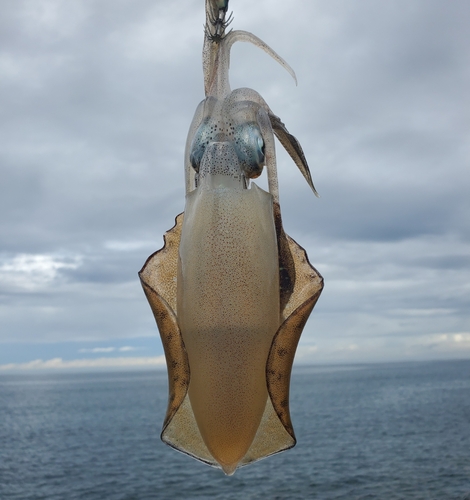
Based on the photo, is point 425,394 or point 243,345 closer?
point 243,345

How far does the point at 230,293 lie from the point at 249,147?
777 mm

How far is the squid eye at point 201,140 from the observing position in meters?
3.48

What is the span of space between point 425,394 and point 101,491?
11569cm

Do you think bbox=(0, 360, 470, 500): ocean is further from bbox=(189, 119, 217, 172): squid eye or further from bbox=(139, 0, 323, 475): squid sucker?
bbox=(189, 119, 217, 172): squid eye

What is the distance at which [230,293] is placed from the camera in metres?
3.15

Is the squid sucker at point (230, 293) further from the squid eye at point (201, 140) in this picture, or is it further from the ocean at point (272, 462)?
the ocean at point (272, 462)

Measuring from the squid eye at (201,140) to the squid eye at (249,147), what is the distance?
5.9 inches

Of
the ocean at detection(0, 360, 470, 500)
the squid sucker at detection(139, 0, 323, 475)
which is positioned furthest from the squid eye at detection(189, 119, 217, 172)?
the ocean at detection(0, 360, 470, 500)

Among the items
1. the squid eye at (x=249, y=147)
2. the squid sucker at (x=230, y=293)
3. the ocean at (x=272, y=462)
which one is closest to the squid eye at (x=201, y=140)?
the squid sucker at (x=230, y=293)

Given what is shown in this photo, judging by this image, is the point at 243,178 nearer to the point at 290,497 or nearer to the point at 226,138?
the point at 226,138

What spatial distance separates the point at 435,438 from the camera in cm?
7875

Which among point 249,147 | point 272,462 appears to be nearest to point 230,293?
point 249,147

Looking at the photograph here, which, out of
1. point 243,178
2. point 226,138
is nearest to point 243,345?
point 243,178

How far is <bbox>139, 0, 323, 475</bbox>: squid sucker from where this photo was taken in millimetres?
3168
